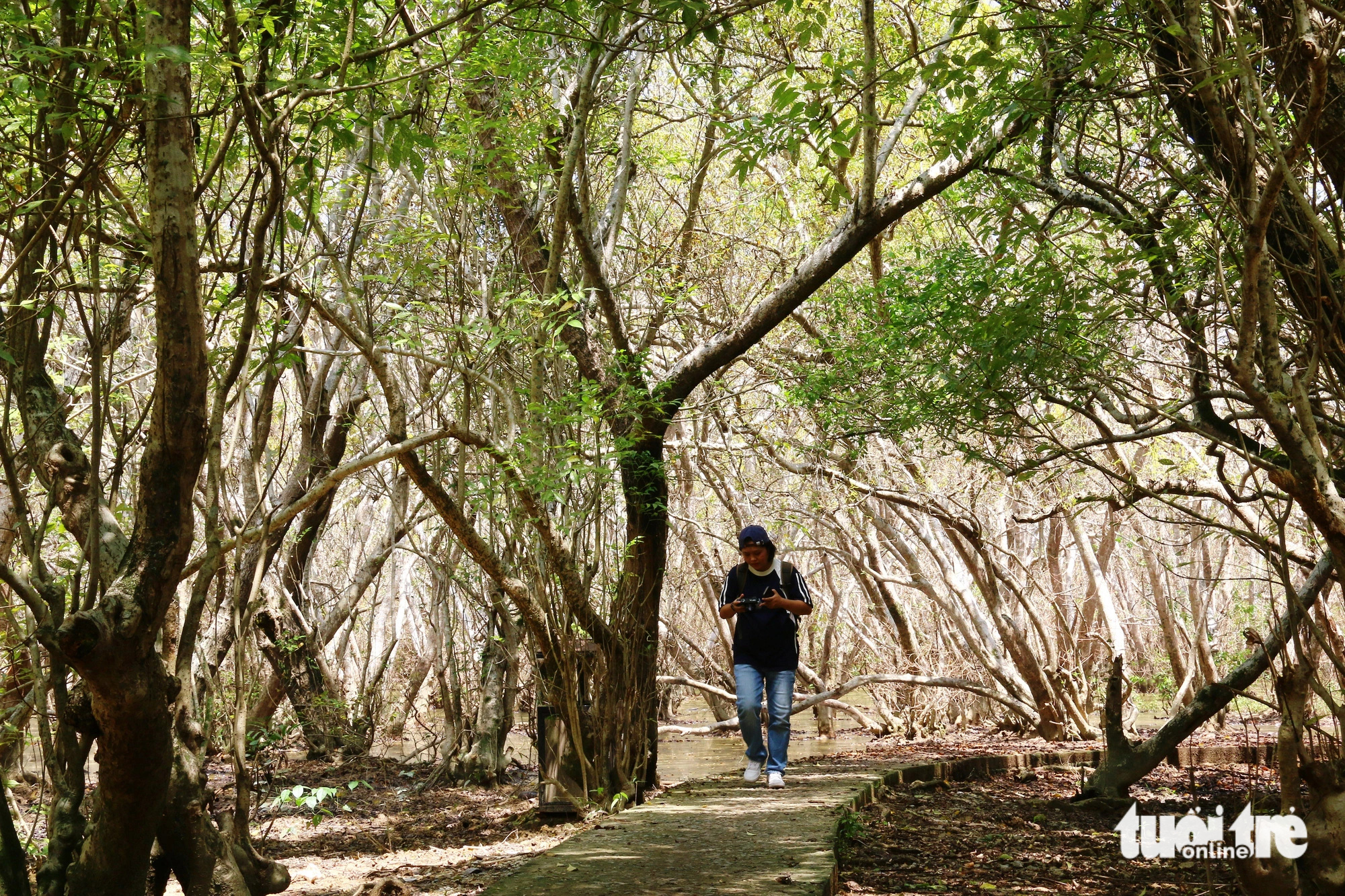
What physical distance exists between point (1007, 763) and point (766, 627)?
476 centimetres

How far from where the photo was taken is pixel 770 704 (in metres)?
6.78

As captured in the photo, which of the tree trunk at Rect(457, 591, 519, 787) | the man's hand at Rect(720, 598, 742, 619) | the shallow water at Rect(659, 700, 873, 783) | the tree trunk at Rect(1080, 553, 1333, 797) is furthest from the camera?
the shallow water at Rect(659, 700, 873, 783)

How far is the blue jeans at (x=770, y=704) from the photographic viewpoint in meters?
6.71

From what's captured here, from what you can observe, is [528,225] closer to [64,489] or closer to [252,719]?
[64,489]

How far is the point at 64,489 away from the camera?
460 cm

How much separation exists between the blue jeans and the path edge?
0.60 m

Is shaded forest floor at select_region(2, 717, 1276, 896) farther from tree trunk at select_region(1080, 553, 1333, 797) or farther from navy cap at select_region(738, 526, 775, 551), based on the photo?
navy cap at select_region(738, 526, 775, 551)

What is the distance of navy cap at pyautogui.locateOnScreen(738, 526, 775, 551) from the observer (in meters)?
6.72

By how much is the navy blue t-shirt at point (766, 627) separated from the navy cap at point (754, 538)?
17 centimetres

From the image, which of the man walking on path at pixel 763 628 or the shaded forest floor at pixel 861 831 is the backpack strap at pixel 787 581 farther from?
the shaded forest floor at pixel 861 831

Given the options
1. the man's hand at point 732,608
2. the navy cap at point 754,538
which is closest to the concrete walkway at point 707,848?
the man's hand at point 732,608

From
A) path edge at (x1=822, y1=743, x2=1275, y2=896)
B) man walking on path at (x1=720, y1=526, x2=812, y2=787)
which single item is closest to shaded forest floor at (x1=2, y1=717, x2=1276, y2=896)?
path edge at (x1=822, y1=743, x2=1275, y2=896)

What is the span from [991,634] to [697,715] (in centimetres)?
1030

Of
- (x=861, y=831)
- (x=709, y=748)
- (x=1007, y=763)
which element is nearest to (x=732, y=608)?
(x=861, y=831)
